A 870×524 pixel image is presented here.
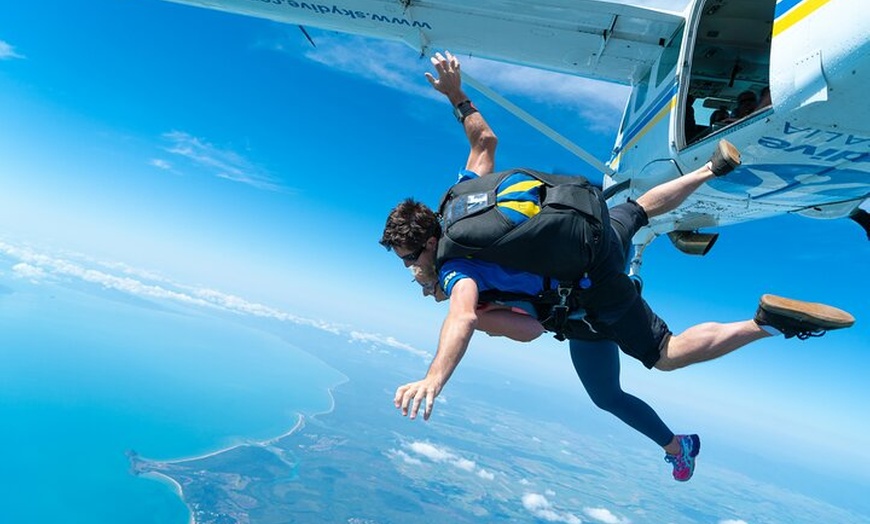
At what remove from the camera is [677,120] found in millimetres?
4836


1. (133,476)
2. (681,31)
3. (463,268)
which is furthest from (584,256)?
(133,476)

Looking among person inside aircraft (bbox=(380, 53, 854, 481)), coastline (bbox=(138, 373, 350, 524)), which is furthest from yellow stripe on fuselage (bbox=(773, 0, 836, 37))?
coastline (bbox=(138, 373, 350, 524))

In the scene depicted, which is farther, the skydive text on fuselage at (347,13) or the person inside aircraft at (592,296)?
the skydive text on fuselage at (347,13)

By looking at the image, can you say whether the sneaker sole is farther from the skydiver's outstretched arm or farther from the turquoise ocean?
the turquoise ocean

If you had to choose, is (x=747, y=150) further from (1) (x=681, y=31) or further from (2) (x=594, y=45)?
(2) (x=594, y=45)

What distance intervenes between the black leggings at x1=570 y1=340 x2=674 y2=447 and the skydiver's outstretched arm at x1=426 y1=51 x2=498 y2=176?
1641 mm

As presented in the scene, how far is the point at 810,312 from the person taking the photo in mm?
2637

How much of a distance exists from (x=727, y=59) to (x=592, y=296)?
5.85 meters

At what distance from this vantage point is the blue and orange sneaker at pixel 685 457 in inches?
145

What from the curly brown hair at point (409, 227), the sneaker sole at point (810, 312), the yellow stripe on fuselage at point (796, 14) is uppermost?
the yellow stripe on fuselage at point (796, 14)

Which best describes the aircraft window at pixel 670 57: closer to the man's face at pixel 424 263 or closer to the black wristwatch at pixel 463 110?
the black wristwatch at pixel 463 110

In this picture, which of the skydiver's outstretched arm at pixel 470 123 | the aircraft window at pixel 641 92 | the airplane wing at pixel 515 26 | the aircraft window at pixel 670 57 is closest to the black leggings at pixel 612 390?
the skydiver's outstretched arm at pixel 470 123

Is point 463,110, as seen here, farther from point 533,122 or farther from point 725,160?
point 533,122

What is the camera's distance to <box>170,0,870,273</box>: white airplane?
Result: 285cm
